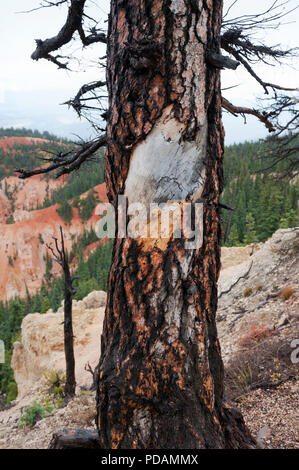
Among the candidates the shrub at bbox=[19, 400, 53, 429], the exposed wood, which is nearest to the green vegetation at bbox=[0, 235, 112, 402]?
the shrub at bbox=[19, 400, 53, 429]

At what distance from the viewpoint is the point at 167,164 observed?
5.29ft

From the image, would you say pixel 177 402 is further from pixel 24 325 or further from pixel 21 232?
pixel 21 232

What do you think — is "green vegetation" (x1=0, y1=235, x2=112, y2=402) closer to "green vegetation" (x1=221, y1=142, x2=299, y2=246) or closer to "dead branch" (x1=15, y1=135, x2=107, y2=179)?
"dead branch" (x1=15, y1=135, x2=107, y2=179)

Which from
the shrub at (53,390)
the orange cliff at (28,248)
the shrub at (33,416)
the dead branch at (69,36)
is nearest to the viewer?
the dead branch at (69,36)

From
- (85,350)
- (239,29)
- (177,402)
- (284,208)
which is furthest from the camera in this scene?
(284,208)

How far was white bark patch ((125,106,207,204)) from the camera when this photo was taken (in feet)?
5.28

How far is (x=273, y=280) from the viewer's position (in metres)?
9.27

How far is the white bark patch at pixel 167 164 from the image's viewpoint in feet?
5.28

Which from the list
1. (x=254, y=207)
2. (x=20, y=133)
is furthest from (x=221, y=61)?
(x=20, y=133)

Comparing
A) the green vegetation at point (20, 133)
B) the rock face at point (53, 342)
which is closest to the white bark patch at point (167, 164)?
the rock face at point (53, 342)

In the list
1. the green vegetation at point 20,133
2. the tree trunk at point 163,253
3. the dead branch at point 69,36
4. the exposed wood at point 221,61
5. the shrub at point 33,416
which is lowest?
the shrub at point 33,416

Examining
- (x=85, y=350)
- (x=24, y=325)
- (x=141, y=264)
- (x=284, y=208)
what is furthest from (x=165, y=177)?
(x=284, y=208)

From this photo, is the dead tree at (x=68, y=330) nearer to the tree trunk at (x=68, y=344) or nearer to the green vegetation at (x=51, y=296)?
the tree trunk at (x=68, y=344)
